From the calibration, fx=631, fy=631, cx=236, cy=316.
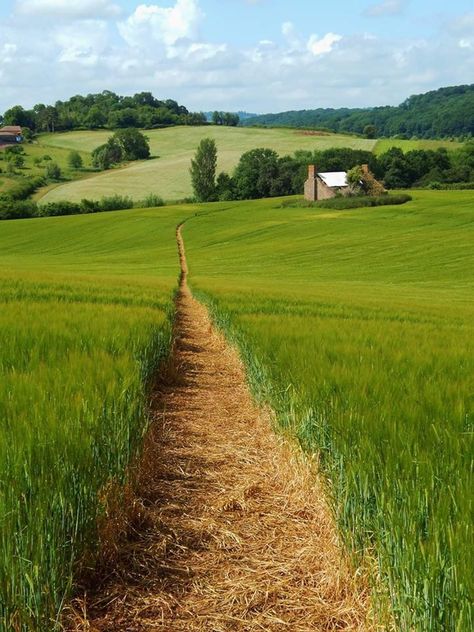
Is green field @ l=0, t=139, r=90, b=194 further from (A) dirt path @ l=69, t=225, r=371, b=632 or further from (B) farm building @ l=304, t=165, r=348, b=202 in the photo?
Result: (A) dirt path @ l=69, t=225, r=371, b=632

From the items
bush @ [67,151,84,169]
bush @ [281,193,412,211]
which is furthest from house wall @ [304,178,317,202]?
bush @ [67,151,84,169]

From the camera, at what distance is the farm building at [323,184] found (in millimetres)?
94312

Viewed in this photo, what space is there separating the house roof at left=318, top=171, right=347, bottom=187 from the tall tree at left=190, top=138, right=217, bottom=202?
22.3 metres

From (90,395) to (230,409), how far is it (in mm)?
4236

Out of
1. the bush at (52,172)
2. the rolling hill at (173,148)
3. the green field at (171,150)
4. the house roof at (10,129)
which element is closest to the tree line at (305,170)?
the green field at (171,150)

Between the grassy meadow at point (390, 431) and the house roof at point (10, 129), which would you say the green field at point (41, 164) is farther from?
the grassy meadow at point (390, 431)

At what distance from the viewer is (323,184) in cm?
9538

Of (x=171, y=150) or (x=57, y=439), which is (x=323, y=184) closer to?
(x=171, y=150)

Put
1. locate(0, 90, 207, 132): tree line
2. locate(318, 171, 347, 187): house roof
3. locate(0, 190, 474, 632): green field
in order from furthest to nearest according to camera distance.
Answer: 1. locate(0, 90, 207, 132): tree line
2. locate(318, 171, 347, 187): house roof
3. locate(0, 190, 474, 632): green field

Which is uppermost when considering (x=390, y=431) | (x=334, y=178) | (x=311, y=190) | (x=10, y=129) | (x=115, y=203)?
(x=10, y=129)

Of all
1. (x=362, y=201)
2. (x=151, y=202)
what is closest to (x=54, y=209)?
(x=151, y=202)

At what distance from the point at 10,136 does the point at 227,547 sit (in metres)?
179

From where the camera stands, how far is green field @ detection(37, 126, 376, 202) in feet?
373

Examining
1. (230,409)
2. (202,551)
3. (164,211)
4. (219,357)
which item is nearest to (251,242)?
(164,211)
